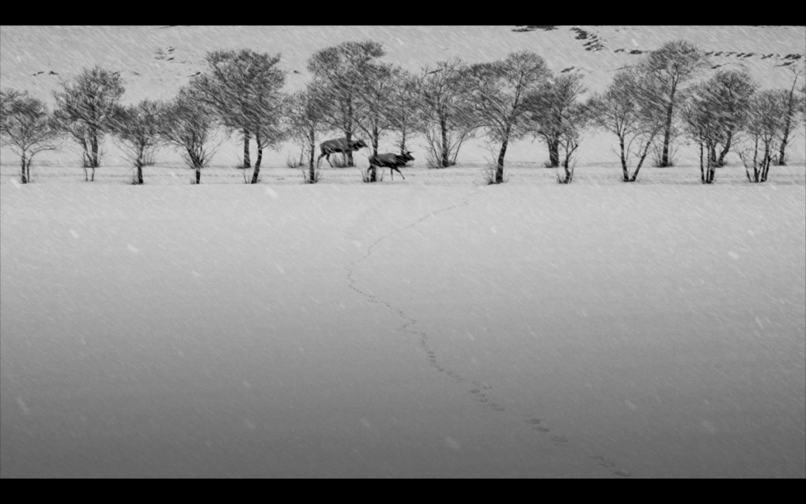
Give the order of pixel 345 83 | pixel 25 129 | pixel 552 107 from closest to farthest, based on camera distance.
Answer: pixel 552 107 < pixel 25 129 < pixel 345 83

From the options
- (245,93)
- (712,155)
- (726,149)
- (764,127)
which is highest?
(245,93)

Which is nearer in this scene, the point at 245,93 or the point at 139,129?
the point at 139,129

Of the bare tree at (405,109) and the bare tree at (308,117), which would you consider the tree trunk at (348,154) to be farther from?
the bare tree at (405,109)

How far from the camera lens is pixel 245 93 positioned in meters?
41.3

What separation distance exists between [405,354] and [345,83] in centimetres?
4183

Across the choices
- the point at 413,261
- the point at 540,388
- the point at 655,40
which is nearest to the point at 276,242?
the point at 413,261

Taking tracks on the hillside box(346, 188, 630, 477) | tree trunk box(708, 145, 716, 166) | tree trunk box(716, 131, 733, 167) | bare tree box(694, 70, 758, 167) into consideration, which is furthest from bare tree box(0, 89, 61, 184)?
tree trunk box(716, 131, 733, 167)

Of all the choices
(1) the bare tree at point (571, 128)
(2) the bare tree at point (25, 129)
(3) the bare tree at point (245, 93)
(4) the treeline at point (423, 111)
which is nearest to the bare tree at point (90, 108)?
(4) the treeline at point (423, 111)

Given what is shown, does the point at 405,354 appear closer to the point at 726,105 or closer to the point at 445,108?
the point at 726,105

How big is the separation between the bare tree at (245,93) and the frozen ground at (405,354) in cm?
2300

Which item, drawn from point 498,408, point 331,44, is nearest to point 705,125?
point 498,408

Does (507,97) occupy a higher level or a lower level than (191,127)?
higher

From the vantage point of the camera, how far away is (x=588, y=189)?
3191 centimetres

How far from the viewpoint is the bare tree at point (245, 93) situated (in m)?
39.2
